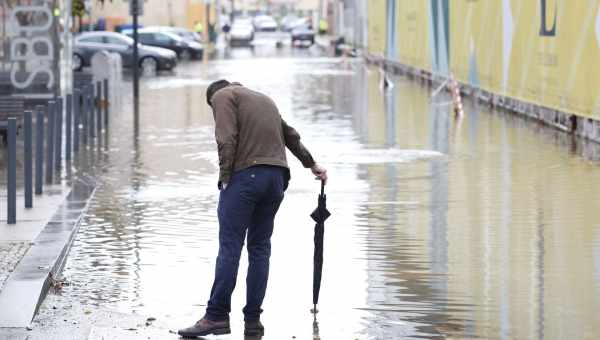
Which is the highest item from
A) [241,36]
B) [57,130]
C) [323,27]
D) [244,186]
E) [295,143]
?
[295,143]

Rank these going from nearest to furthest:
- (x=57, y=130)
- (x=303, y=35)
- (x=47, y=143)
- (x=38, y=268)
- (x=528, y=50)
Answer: (x=38, y=268) → (x=47, y=143) → (x=57, y=130) → (x=528, y=50) → (x=303, y=35)

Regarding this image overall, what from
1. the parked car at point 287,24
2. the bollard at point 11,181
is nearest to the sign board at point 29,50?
the bollard at point 11,181

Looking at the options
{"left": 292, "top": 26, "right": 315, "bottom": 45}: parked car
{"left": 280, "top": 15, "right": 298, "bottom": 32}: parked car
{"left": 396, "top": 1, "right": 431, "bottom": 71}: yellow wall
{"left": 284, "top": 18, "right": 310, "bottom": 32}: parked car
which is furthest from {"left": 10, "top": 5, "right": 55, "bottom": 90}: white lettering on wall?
{"left": 280, "top": 15, "right": 298, "bottom": 32}: parked car

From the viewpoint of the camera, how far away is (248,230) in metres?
8.60

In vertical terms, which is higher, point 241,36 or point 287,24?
point 241,36

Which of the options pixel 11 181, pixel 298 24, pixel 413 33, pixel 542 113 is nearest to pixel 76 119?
pixel 11 181

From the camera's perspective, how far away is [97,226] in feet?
42.4

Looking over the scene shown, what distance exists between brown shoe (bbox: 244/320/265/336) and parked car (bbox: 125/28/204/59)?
50466mm

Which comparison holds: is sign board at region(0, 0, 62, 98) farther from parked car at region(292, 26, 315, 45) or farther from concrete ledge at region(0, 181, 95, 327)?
parked car at region(292, 26, 315, 45)

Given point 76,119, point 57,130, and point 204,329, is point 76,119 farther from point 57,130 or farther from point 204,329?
point 204,329

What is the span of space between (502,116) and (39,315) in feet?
62.1

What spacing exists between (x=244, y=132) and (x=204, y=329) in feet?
3.75

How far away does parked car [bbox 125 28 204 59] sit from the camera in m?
59.6

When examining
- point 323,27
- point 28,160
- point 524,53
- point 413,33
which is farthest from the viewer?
point 323,27
